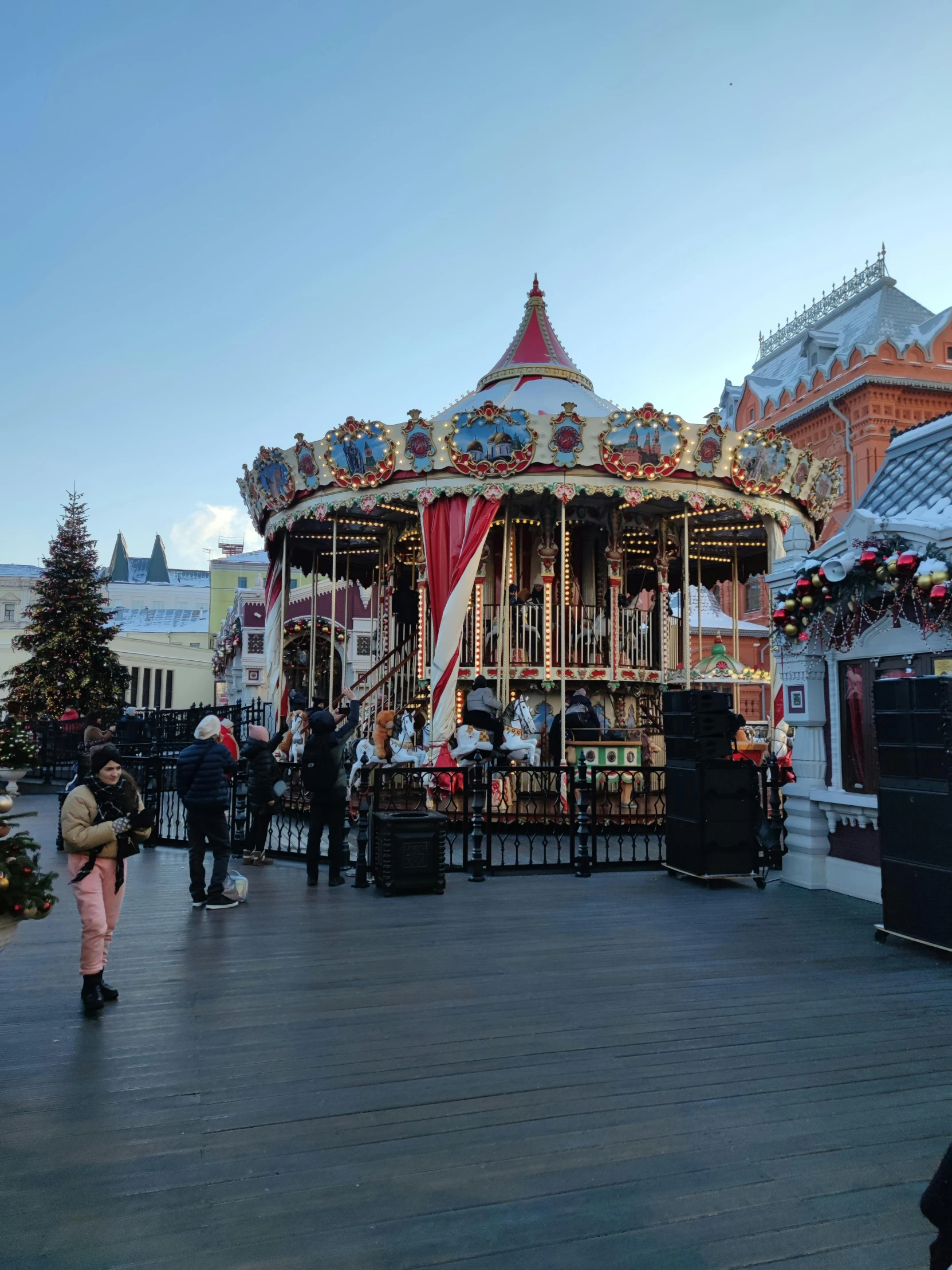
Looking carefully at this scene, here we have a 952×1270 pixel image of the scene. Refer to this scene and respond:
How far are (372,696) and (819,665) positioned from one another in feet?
37.4

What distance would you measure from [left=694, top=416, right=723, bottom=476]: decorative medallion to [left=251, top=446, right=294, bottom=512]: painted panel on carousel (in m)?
6.92

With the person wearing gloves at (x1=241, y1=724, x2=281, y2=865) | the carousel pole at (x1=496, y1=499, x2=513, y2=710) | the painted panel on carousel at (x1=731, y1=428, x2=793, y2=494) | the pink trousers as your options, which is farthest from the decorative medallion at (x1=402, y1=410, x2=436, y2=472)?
the pink trousers

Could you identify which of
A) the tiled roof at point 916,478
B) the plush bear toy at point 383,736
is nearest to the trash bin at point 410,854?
the plush bear toy at point 383,736

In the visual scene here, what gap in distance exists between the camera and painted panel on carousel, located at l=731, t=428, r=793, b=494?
14969mm

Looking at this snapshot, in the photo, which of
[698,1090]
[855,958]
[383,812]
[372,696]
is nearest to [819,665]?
[855,958]

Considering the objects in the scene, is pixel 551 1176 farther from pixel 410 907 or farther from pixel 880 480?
pixel 880 480

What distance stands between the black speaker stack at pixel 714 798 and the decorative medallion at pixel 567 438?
5881mm

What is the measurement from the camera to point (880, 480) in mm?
9531

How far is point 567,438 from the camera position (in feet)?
46.5

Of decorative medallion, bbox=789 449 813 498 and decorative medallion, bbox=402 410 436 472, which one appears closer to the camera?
decorative medallion, bbox=402 410 436 472

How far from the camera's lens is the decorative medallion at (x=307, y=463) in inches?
597

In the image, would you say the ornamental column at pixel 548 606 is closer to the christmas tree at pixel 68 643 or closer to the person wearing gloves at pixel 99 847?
the person wearing gloves at pixel 99 847

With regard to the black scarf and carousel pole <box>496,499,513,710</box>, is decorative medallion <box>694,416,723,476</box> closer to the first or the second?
carousel pole <box>496,499,513,710</box>

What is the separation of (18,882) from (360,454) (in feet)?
37.7
